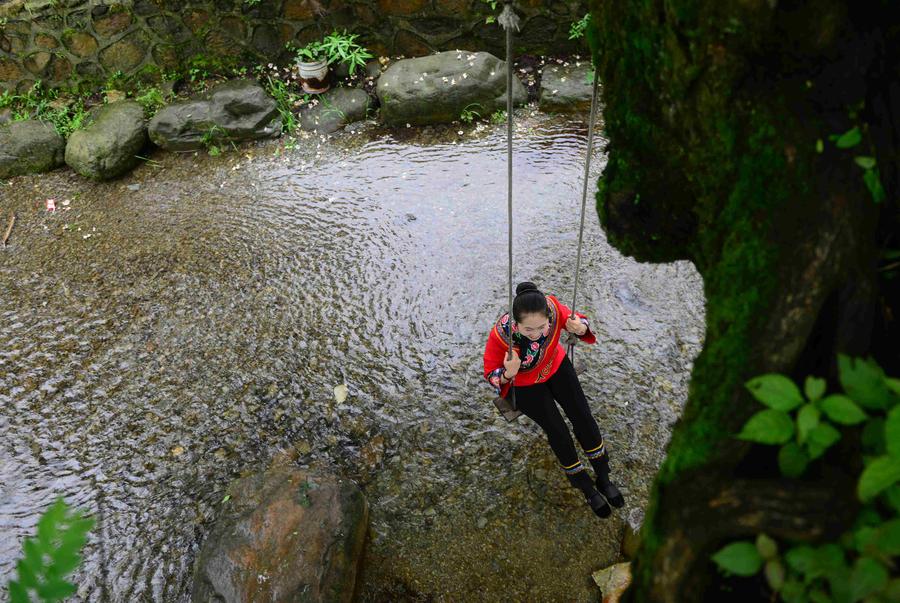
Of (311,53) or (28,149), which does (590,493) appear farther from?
(28,149)

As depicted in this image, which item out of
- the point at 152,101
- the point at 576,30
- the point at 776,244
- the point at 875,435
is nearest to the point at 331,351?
the point at 776,244

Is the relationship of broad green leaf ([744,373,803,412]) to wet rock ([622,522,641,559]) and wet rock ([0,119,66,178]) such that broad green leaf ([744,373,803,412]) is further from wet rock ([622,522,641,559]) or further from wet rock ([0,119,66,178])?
wet rock ([0,119,66,178])

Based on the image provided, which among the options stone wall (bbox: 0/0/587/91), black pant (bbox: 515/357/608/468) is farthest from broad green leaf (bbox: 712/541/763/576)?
stone wall (bbox: 0/0/587/91)

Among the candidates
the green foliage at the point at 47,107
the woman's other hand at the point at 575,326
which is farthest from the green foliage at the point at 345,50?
the woman's other hand at the point at 575,326

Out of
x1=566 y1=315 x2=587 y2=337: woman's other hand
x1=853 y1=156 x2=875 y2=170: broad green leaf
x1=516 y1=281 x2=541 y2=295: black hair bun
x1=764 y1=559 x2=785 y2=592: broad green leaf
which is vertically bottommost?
x1=566 y1=315 x2=587 y2=337: woman's other hand

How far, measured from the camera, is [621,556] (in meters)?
3.05

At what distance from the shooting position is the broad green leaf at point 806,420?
3.59ft

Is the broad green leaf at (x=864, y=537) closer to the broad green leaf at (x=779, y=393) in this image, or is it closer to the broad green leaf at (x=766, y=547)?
the broad green leaf at (x=766, y=547)

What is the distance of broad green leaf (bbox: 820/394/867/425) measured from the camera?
3.54 ft

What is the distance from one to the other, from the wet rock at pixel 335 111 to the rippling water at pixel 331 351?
0.28 m

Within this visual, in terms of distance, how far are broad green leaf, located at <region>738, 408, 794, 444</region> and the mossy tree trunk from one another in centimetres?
17

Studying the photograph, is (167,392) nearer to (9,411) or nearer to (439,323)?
(9,411)

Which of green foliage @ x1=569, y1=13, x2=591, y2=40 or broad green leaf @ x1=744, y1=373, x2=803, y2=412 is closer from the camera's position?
broad green leaf @ x1=744, y1=373, x2=803, y2=412

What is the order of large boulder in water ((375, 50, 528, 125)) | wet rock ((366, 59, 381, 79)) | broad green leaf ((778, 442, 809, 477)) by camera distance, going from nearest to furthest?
broad green leaf ((778, 442, 809, 477))
large boulder in water ((375, 50, 528, 125))
wet rock ((366, 59, 381, 79))
